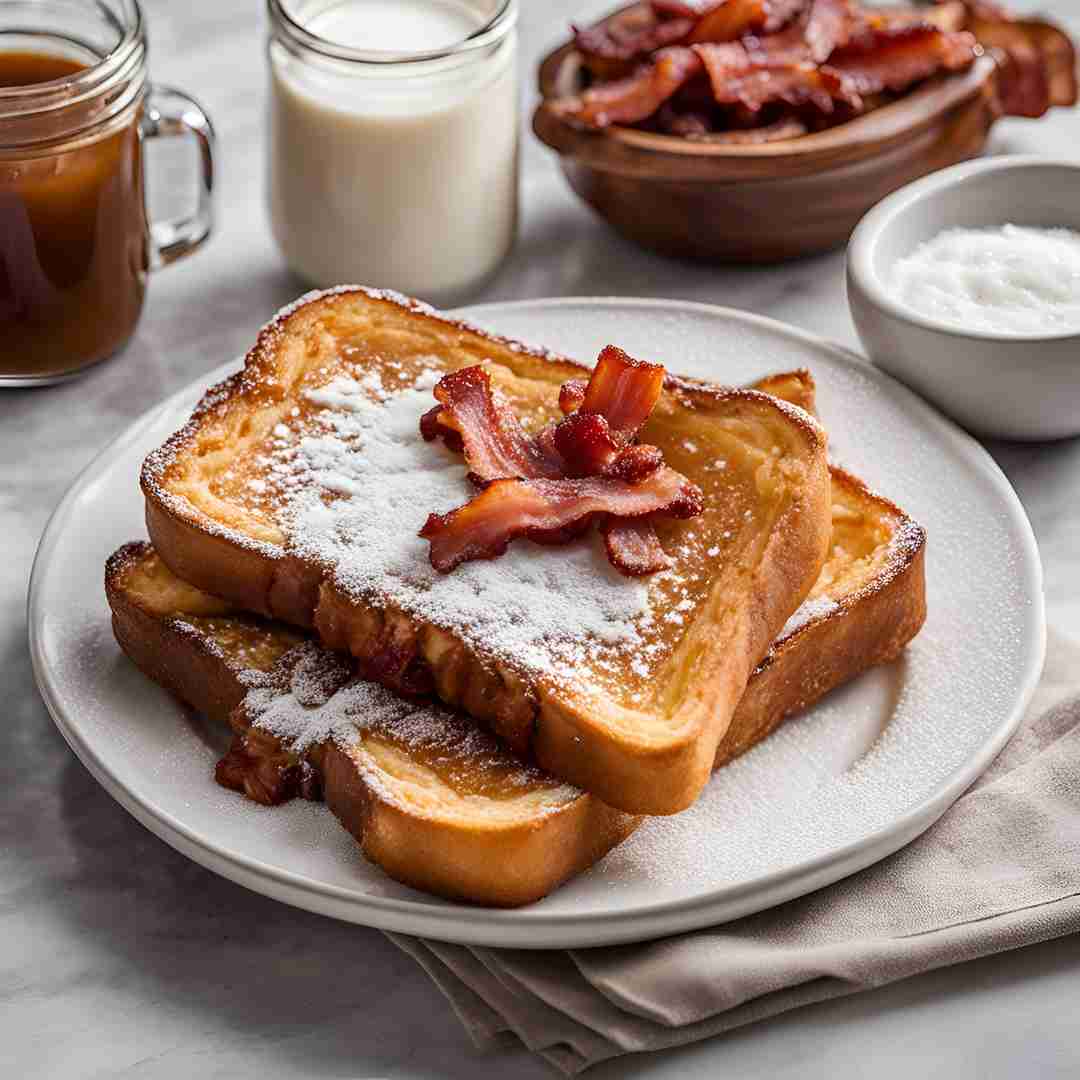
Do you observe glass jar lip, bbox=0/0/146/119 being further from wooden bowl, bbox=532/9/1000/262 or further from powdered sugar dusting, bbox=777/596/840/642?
powdered sugar dusting, bbox=777/596/840/642

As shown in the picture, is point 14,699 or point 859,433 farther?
point 859,433

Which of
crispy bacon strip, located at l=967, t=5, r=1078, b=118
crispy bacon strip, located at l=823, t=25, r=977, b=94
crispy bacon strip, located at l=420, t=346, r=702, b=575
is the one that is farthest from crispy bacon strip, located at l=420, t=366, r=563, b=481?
crispy bacon strip, located at l=967, t=5, r=1078, b=118

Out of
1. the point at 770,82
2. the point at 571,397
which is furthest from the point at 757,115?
the point at 571,397

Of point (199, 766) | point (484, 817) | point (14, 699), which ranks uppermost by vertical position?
point (484, 817)

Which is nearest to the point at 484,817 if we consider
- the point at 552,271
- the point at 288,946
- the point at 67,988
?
the point at 288,946

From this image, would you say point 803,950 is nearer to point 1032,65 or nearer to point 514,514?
point 514,514

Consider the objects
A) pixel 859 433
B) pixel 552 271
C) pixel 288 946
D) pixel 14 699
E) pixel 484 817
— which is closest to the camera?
pixel 484 817

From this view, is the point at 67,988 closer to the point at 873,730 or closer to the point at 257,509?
the point at 257,509

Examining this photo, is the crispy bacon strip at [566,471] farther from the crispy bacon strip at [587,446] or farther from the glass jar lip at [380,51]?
the glass jar lip at [380,51]
